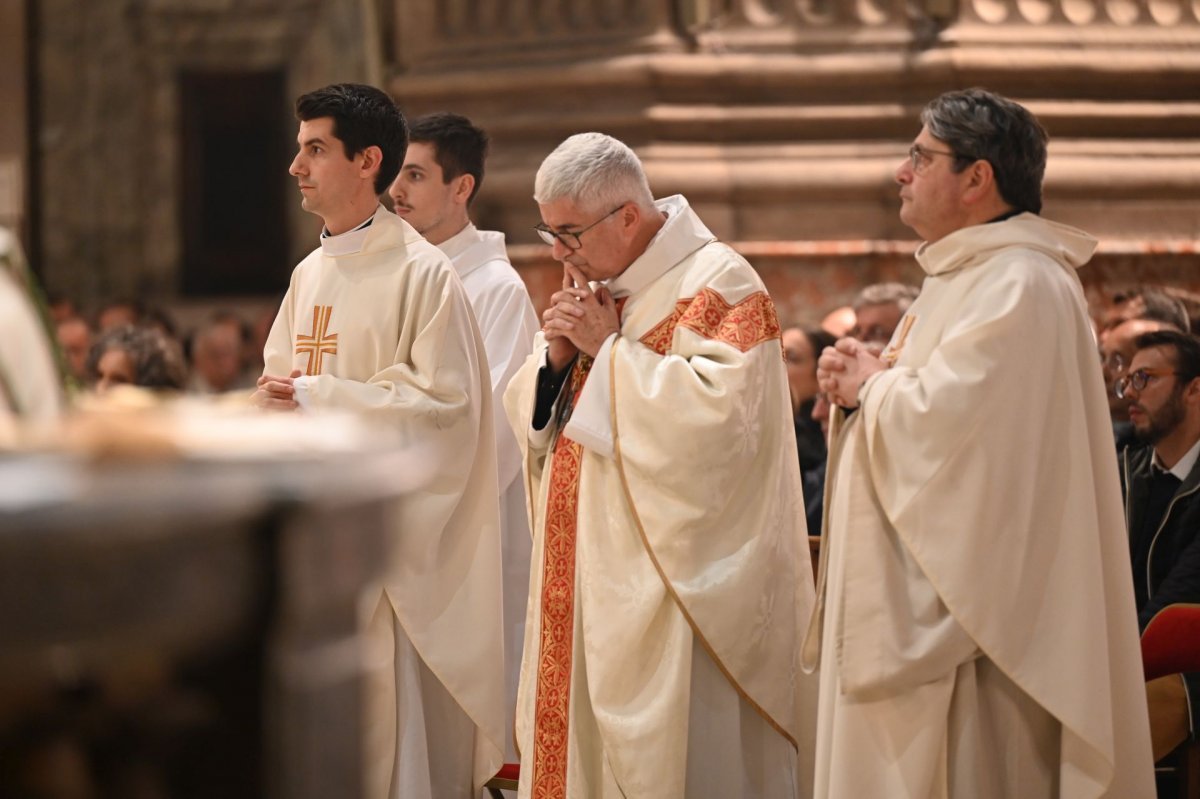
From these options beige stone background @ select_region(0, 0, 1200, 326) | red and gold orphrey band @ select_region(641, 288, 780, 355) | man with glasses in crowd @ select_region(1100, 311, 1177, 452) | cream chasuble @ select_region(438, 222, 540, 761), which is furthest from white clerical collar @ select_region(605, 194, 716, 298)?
beige stone background @ select_region(0, 0, 1200, 326)

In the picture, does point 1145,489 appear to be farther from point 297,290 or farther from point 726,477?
point 297,290

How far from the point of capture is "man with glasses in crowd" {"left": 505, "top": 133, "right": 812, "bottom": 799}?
3996 mm

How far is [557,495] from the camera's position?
4223 millimetres

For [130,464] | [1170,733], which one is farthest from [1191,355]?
[130,464]

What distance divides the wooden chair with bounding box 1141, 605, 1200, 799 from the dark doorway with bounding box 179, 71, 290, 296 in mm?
8819

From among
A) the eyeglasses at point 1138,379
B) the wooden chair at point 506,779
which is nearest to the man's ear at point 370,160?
the wooden chair at point 506,779

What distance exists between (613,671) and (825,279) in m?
3.02

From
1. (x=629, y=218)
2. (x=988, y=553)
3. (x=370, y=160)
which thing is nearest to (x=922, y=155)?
(x=629, y=218)

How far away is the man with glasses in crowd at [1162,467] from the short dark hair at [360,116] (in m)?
2.20

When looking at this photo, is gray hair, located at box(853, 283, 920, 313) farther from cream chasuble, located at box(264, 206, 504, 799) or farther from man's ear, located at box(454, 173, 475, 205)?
cream chasuble, located at box(264, 206, 504, 799)

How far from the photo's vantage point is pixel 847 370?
3.72 m

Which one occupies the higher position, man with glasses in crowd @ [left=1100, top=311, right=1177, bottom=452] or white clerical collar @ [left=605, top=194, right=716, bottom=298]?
white clerical collar @ [left=605, top=194, right=716, bottom=298]

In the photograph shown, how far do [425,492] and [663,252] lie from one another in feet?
2.85

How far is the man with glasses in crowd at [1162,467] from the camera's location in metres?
4.62
